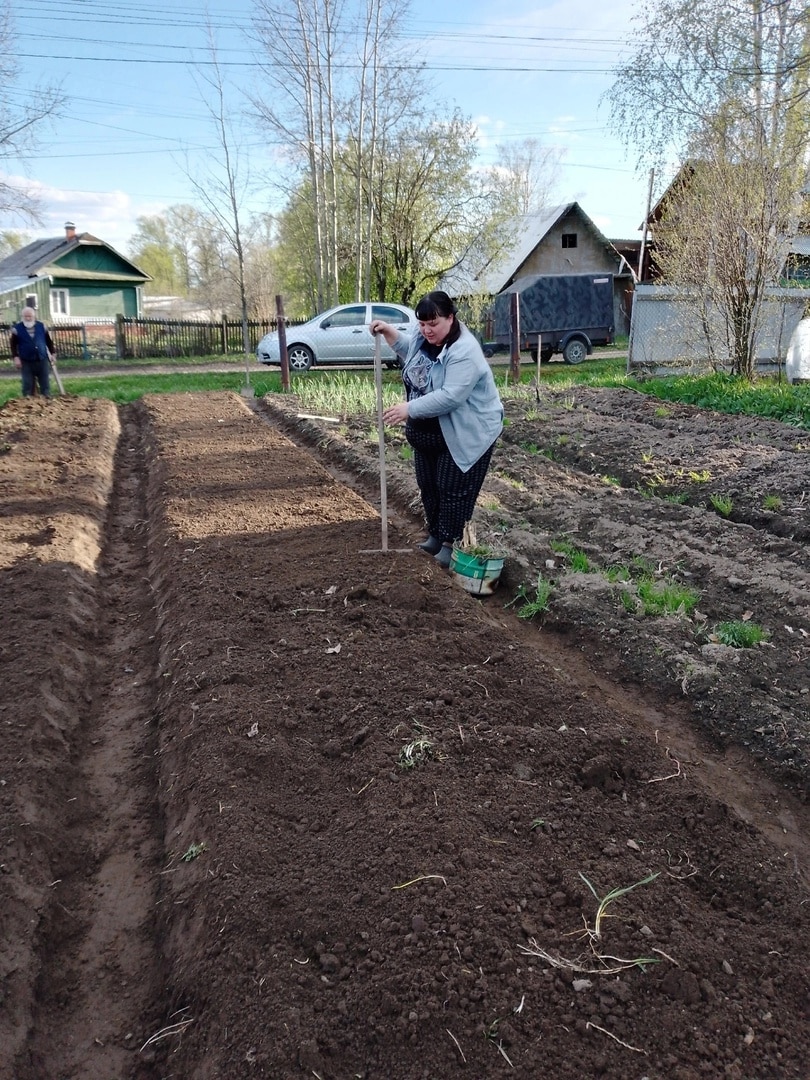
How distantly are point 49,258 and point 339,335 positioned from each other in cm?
2292

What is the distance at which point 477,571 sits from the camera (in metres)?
4.85

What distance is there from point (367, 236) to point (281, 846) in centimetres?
2349

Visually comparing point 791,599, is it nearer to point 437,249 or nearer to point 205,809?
point 205,809

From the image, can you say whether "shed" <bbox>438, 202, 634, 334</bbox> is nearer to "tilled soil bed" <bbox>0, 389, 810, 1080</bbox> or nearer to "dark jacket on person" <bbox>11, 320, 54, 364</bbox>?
"dark jacket on person" <bbox>11, 320, 54, 364</bbox>

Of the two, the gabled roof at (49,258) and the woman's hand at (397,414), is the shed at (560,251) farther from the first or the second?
the woman's hand at (397,414)

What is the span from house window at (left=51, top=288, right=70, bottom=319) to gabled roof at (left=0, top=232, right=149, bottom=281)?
0.95m

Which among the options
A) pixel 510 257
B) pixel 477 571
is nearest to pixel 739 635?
pixel 477 571

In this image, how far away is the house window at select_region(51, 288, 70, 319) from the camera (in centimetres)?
3391

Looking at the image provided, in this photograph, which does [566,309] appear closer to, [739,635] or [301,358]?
[301,358]

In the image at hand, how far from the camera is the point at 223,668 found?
12.2 feet

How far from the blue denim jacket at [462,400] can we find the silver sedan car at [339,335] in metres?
11.9

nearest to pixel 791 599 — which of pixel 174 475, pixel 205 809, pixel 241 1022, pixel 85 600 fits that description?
pixel 205 809

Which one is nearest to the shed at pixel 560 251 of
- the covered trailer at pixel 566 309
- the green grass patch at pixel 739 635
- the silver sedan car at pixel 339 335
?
the covered trailer at pixel 566 309

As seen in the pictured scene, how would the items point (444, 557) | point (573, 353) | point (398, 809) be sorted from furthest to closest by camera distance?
1. point (573, 353)
2. point (444, 557)
3. point (398, 809)
